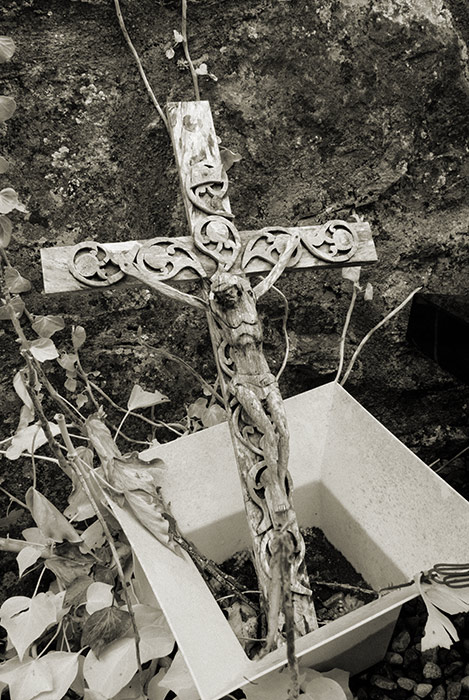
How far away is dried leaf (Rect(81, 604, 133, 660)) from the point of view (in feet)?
2.67

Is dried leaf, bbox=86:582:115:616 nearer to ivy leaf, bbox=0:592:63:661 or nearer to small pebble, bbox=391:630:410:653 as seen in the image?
ivy leaf, bbox=0:592:63:661

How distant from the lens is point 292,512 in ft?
2.66

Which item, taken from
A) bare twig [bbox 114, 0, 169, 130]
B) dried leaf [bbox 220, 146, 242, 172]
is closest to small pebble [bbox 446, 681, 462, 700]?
dried leaf [bbox 220, 146, 242, 172]

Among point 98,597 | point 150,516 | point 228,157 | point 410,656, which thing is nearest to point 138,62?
point 228,157

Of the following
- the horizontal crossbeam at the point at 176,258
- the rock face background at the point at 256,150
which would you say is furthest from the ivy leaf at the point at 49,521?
the horizontal crossbeam at the point at 176,258

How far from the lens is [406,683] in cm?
94

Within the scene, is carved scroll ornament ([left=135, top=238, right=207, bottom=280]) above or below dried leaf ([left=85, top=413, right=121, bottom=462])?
above

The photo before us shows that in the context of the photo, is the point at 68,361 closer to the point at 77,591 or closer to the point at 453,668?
the point at 77,591

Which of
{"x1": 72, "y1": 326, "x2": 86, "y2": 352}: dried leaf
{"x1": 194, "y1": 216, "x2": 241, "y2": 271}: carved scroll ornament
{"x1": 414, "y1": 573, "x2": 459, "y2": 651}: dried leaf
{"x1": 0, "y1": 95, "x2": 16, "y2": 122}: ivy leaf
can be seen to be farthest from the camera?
{"x1": 72, "y1": 326, "x2": 86, "y2": 352}: dried leaf

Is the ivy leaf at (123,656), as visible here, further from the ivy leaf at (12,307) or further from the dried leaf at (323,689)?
the ivy leaf at (12,307)

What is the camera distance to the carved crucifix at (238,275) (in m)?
0.82

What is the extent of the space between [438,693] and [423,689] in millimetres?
22

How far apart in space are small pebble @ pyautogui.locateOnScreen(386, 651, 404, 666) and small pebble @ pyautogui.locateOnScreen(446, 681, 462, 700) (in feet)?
0.24

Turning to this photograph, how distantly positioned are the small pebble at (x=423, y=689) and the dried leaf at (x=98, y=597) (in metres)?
0.47
